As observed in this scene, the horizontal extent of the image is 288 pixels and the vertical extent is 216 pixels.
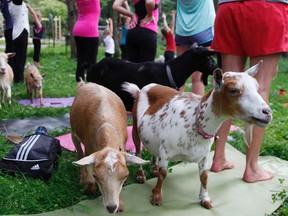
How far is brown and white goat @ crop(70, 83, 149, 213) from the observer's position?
93.7 inches

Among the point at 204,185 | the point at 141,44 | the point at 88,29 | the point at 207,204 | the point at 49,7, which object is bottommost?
the point at 49,7

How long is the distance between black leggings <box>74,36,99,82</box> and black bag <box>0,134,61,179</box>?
8.36 ft

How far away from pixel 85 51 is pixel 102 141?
11.5 ft

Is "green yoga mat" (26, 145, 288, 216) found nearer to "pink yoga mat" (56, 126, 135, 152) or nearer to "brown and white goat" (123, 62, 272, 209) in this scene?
"brown and white goat" (123, 62, 272, 209)

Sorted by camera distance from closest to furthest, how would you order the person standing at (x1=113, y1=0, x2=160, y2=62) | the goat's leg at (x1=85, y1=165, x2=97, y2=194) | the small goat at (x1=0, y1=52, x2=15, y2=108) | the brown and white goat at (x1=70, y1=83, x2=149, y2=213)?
the brown and white goat at (x1=70, y1=83, x2=149, y2=213) → the goat's leg at (x1=85, y1=165, x2=97, y2=194) → the person standing at (x1=113, y1=0, x2=160, y2=62) → the small goat at (x1=0, y1=52, x2=15, y2=108)

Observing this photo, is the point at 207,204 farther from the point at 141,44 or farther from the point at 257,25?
the point at 141,44

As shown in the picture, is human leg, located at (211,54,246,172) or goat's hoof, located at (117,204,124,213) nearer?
goat's hoof, located at (117,204,124,213)

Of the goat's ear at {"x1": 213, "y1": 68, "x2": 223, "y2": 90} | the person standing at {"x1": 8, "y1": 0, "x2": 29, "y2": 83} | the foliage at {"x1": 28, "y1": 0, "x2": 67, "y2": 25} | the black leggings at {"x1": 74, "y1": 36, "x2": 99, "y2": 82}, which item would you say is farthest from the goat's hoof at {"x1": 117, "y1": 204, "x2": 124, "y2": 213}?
the foliage at {"x1": 28, "y1": 0, "x2": 67, "y2": 25}

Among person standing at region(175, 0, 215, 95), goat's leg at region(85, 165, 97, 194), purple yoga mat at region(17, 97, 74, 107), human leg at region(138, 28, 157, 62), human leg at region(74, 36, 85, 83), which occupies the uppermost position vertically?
person standing at region(175, 0, 215, 95)

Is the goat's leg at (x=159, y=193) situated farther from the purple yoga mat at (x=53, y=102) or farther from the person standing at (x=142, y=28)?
the purple yoga mat at (x=53, y=102)

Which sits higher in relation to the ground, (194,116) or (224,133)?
(194,116)

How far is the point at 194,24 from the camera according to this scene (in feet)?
16.5

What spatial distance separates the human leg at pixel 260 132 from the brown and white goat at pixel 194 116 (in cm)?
53

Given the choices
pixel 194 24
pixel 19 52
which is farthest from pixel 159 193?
pixel 19 52
